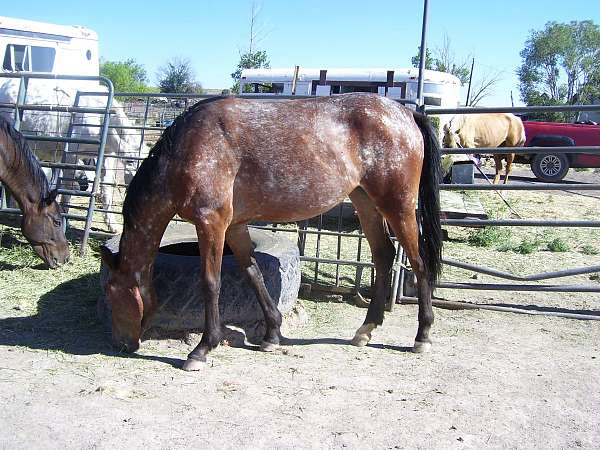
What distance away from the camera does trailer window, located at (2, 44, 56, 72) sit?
10609 mm

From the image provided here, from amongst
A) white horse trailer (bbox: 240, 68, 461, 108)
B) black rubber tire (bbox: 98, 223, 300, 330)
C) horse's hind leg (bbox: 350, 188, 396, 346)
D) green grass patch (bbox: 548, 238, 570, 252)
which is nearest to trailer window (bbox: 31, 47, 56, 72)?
white horse trailer (bbox: 240, 68, 461, 108)

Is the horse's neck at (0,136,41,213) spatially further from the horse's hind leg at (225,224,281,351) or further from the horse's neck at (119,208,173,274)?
the horse's hind leg at (225,224,281,351)

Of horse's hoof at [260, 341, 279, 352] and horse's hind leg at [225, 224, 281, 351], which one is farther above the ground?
horse's hind leg at [225, 224, 281, 351]

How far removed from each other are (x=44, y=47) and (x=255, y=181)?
863 centimetres

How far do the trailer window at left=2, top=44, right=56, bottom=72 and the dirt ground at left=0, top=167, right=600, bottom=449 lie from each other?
672cm

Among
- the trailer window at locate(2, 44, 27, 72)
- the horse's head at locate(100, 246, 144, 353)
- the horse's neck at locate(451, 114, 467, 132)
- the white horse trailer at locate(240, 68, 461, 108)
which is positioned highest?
the white horse trailer at locate(240, 68, 461, 108)

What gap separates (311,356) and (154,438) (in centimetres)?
150

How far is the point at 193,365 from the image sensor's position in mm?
3902

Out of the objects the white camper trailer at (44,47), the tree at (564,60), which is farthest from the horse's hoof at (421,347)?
the tree at (564,60)

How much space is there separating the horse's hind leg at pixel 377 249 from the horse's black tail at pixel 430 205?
0.30 m

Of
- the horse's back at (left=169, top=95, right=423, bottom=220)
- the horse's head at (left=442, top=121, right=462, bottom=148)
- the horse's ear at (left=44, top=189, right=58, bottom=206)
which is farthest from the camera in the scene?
the horse's head at (left=442, top=121, right=462, bottom=148)

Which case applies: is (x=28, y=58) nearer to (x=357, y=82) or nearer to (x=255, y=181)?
(x=255, y=181)

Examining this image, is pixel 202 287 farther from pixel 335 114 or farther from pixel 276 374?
pixel 335 114

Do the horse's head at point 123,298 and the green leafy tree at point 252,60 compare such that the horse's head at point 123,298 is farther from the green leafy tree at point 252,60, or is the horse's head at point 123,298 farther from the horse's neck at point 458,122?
the green leafy tree at point 252,60
